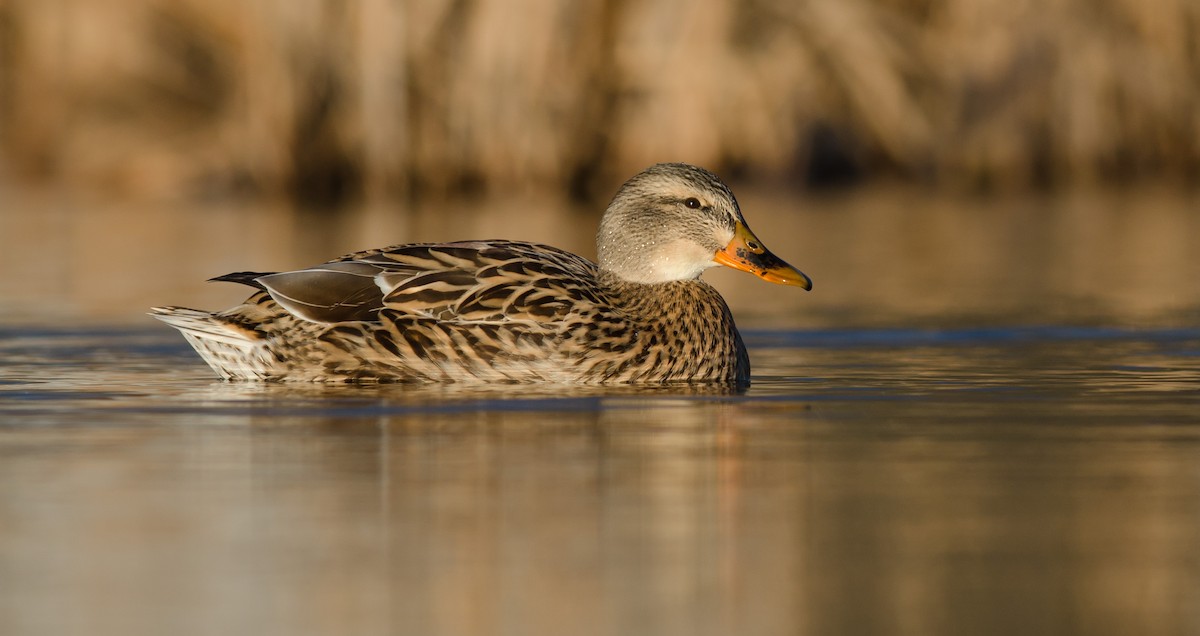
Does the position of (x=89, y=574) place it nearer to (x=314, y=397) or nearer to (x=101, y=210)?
(x=314, y=397)

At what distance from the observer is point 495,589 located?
4.43 meters

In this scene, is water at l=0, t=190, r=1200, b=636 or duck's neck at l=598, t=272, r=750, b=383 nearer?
water at l=0, t=190, r=1200, b=636

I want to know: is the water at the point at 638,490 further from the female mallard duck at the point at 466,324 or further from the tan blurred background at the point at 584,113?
the tan blurred background at the point at 584,113

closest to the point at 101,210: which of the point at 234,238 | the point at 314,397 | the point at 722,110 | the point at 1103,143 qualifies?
the point at 234,238

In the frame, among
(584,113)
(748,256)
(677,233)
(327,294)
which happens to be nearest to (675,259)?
(677,233)

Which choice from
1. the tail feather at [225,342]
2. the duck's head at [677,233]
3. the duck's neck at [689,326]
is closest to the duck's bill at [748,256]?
the duck's head at [677,233]

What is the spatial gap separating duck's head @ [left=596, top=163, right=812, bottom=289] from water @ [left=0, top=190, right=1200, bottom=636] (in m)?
0.51

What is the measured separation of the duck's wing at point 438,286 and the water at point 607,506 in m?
0.35

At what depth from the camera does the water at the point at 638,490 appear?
429 cm

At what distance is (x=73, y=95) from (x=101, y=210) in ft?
4.50

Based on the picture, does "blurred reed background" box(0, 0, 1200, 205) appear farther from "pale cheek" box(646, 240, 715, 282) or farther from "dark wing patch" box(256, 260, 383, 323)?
"dark wing patch" box(256, 260, 383, 323)

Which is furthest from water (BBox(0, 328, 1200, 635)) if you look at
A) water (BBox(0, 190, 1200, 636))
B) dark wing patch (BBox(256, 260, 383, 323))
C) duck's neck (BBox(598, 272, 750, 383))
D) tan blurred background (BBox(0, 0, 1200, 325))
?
tan blurred background (BBox(0, 0, 1200, 325))

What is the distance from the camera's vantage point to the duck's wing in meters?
7.96

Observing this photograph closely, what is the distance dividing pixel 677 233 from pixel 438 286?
1045mm
